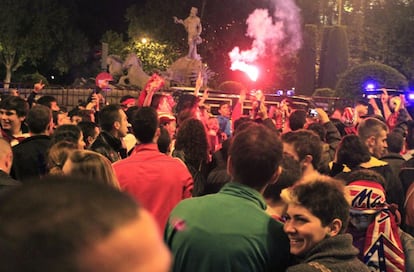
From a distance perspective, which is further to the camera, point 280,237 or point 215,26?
point 215,26

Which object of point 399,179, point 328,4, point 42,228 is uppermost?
point 328,4

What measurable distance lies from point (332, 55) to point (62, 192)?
39.9m

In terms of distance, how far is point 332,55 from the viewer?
3941 cm

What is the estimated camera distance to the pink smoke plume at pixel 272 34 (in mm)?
42406

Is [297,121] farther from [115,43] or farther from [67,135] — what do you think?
[115,43]

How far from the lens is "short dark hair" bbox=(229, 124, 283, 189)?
9.00 feet

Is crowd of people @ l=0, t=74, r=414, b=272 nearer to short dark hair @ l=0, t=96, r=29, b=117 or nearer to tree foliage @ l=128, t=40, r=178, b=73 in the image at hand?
short dark hair @ l=0, t=96, r=29, b=117

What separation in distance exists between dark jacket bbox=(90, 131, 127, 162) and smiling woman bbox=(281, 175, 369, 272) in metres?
2.93

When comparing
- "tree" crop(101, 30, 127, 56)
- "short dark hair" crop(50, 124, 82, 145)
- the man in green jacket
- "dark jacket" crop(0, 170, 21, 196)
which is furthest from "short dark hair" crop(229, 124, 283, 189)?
"tree" crop(101, 30, 127, 56)

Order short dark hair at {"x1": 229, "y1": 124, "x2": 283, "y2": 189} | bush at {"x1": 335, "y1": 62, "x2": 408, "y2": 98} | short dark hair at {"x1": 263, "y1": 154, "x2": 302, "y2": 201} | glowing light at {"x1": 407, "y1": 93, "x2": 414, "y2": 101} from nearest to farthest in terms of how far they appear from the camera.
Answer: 1. short dark hair at {"x1": 229, "y1": 124, "x2": 283, "y2": 189}
2. short dark hair at {"x1": 263, "y1": 154, "x2": 302, "y2": 201}
3. glowing light at {"x1": 407, "y1": 93, "x2": 414, "y2": 101}
4. bush at {"x1": 335, "y1": 62, "x2": 408, "y2": 98}

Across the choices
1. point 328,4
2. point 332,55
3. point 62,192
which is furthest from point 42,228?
point 328,4

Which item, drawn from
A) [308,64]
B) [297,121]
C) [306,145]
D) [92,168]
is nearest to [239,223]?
[92,168]

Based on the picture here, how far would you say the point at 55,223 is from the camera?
909mm

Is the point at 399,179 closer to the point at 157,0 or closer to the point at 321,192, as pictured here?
the point at 321,192
